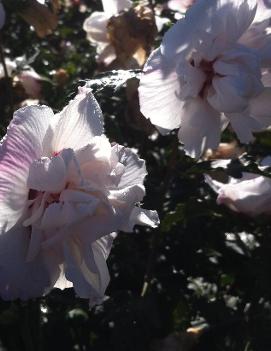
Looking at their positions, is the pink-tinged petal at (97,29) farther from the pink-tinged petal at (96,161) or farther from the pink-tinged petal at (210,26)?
the pink-tinged petal at (96,161)

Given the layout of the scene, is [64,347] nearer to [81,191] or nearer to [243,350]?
[243,350]

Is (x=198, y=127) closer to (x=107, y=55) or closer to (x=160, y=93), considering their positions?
(x=160, y=93)

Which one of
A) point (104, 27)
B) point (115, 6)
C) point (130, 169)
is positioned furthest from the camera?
point (104, 27)

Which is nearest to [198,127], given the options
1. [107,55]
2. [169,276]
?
[169,276]

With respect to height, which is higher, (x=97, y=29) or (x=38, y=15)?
(x=38, y=15)

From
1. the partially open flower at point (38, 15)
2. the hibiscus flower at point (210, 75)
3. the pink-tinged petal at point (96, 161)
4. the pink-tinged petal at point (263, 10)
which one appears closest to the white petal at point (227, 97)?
the hibiscus flower at point (210, 75)

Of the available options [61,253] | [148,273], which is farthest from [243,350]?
[61,253]

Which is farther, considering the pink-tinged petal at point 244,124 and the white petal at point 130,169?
the pink-tinged petal at point 244,124
